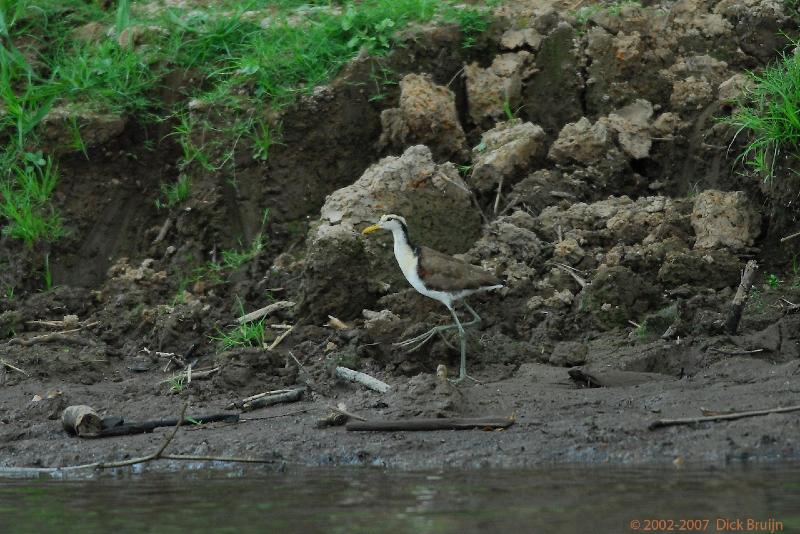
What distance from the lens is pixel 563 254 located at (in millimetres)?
9156

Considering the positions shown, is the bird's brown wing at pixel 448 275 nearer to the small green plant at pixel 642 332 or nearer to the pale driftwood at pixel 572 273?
the pale driftwood at pixel 572 273

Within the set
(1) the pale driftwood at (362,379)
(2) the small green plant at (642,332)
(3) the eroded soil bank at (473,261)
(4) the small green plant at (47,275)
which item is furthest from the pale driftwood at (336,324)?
(4) the small green plant at (47,275)

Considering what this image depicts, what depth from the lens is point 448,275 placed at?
27.9 ft

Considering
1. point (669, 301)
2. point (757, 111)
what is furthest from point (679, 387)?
point (757, 111)

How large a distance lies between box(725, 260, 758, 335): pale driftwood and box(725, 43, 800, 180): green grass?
2.97 feet

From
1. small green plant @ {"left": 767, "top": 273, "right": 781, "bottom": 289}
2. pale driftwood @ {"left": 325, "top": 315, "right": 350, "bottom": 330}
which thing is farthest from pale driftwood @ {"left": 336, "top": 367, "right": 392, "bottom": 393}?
small green plant @ {"left": 767, "top": 273, "right": 781, "bottom": 289}

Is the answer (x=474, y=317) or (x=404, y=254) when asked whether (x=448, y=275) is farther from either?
(x=474, y=317)

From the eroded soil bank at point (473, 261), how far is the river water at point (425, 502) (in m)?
0.42

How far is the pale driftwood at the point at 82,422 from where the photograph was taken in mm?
7914

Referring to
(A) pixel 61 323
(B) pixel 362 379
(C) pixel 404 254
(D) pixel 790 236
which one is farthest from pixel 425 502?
(A) pixel 61 323

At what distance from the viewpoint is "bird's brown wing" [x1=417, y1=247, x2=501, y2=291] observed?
8492mm

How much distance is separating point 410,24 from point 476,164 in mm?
1587

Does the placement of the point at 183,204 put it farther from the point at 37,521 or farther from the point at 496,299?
the point at 37,521

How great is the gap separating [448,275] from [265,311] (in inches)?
65.4
